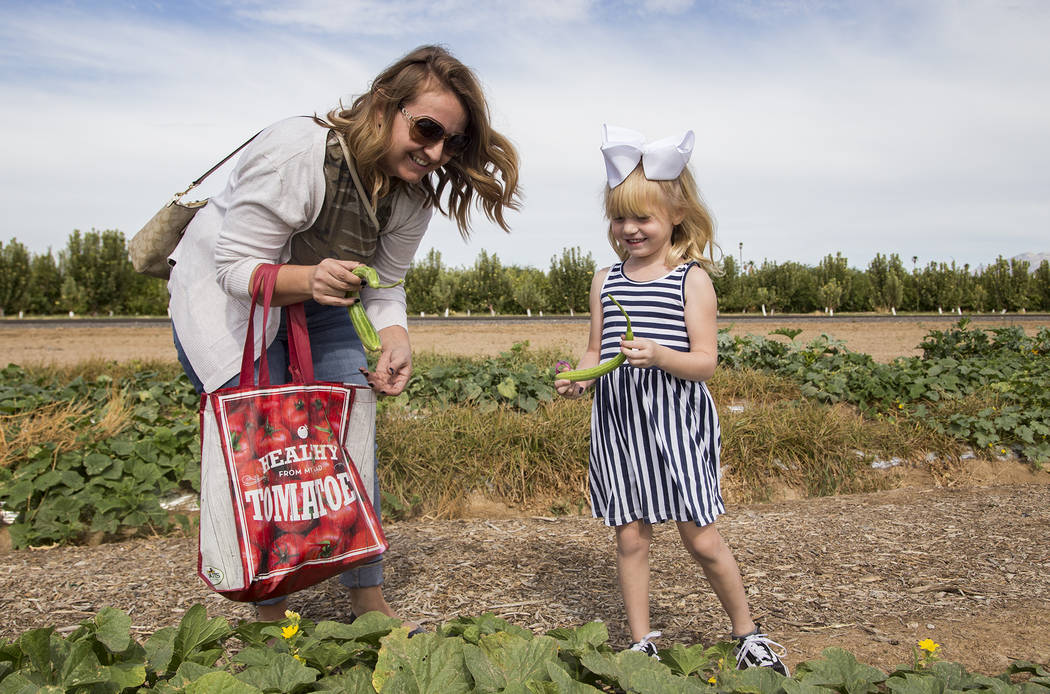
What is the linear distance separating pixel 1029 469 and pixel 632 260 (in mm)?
4115

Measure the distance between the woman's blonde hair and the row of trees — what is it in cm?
2332

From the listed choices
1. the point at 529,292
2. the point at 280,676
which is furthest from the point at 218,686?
the point at 529,292

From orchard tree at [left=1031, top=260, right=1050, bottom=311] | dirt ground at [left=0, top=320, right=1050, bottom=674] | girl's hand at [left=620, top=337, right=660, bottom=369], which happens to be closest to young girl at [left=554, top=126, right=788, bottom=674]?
girl's hand at [left=620, top=337, right=660, bottom=369]

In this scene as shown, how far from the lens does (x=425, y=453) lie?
415cm

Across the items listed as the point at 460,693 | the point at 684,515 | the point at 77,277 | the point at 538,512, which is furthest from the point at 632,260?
the point at 77,277

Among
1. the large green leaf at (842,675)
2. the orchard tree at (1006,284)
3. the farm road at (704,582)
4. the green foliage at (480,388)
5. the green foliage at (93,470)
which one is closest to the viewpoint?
the large green leaf at (842,675)

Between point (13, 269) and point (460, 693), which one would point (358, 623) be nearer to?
point (460, 693)

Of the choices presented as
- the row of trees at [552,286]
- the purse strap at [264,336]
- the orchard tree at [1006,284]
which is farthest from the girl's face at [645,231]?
the orchard tree at [1006,284]

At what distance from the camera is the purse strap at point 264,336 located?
73.7 inches

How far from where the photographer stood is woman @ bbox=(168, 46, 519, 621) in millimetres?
1926

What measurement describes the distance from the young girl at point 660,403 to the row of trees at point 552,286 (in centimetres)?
2344

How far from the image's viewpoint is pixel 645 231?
7.27 feet

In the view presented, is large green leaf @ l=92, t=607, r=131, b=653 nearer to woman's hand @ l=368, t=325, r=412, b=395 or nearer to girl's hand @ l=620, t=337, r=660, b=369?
woman's hand @ l=368, t=325, r=412, b=395

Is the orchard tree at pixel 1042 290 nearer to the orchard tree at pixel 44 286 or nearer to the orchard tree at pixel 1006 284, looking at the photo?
the orchard tree at pixel 1006 284
